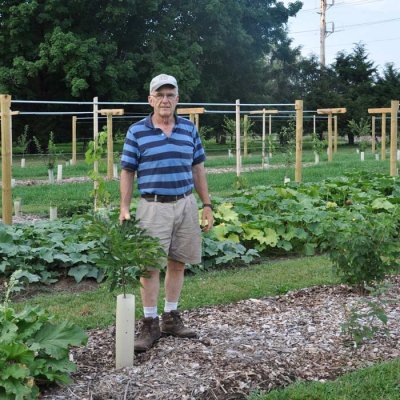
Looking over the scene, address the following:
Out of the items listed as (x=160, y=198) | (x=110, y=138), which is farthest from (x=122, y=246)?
(x=110, y=138)

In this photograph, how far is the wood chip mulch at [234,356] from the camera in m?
3.72

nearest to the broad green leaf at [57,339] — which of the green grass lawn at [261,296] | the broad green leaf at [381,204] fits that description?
the green grass lawn at [261,296]

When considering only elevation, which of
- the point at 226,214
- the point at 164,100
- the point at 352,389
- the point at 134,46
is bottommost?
the point at 352,389

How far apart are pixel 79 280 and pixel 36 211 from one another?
5.52 meters

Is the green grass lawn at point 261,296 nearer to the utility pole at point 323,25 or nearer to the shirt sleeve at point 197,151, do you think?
the shirt sleeve at point 197,151

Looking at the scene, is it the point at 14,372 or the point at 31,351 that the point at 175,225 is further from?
the point at 14,372

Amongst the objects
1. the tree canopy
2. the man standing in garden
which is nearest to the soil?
the man standing in garden

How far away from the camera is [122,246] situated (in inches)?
153

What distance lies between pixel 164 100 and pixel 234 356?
5.37 feet

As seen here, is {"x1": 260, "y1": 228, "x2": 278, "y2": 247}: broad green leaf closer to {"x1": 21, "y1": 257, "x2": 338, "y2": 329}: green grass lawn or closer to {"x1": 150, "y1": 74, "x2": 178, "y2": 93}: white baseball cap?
{"x1": 21, "y1": 257, "x2": 338, "y2": 329}: green grass lawn

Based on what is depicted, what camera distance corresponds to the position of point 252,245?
26.5ft

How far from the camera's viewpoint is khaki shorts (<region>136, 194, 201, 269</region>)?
433 centimetres

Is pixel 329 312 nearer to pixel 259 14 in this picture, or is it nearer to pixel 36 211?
pixel 36 211

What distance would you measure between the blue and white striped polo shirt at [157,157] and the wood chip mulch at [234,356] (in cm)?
103
